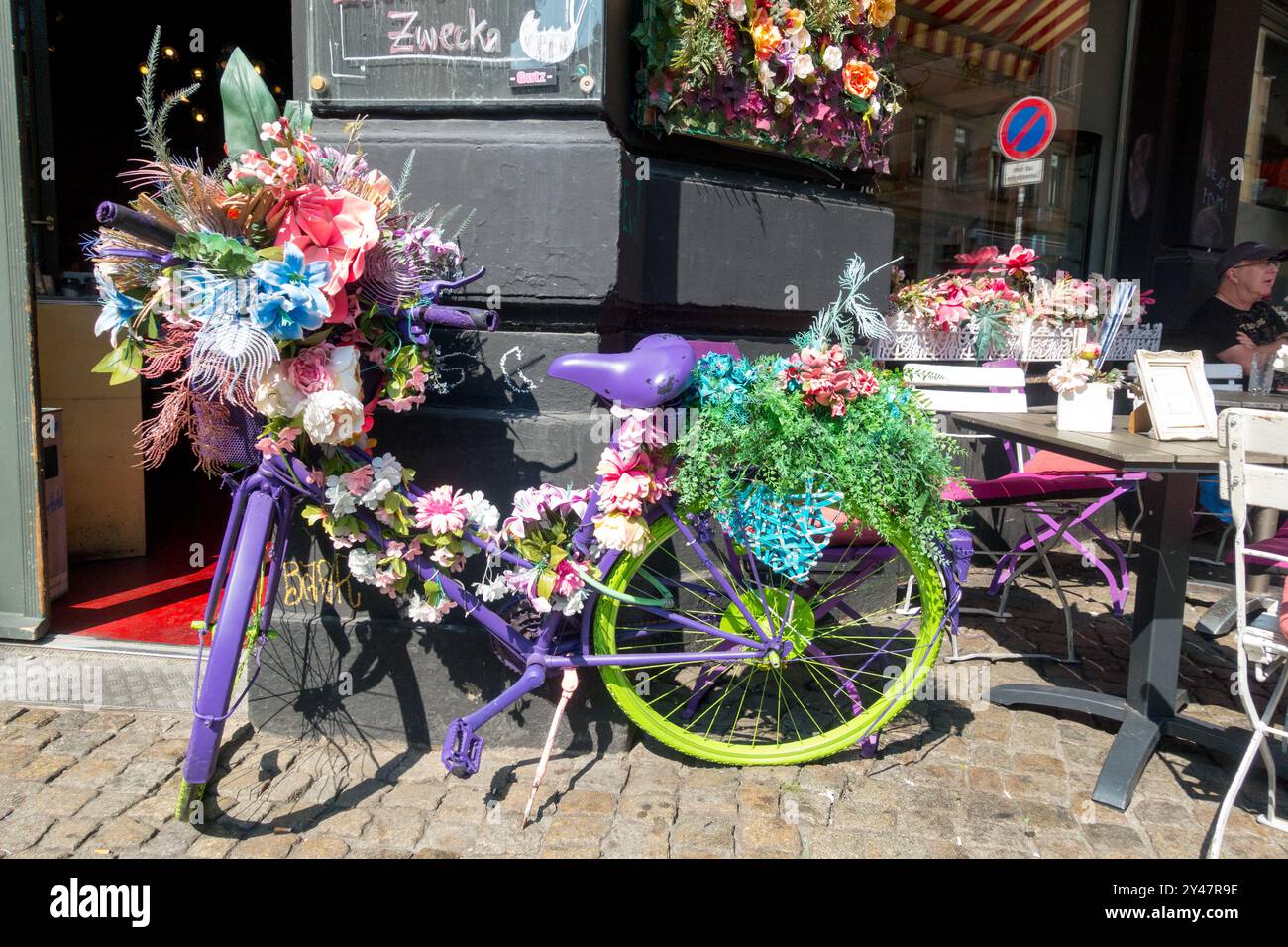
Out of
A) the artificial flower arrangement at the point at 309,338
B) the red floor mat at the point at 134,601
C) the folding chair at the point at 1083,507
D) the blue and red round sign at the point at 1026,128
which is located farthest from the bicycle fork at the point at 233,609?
the blue and red round sign at the point at 1026,128

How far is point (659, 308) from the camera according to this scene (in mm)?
3488

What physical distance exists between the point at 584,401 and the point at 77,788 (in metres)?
2.07

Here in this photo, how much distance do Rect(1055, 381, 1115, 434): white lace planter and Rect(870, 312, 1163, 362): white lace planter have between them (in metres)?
1.40

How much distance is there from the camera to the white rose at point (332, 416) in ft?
7.70

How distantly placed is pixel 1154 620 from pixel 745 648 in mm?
1546

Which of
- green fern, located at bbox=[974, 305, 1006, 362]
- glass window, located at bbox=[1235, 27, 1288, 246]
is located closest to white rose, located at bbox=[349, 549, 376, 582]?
green fern, located at bbox=[974, 305, 1006, 362]

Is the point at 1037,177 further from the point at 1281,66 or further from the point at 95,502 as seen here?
the point at 95,502

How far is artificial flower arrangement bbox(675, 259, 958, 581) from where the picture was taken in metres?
2.58

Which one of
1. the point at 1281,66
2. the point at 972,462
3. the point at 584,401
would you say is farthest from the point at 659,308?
the point at 1281,66

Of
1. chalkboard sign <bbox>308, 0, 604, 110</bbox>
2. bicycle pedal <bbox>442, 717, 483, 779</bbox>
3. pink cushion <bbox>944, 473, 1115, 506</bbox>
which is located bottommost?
bicycle pedal <bbox>442, 717, 483, 779</bbox>

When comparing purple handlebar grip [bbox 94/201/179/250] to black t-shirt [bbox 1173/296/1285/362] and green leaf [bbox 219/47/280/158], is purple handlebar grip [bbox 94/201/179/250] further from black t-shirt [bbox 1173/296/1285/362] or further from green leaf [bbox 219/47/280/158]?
black t-shirt [bbox 1173/296/1285/362]

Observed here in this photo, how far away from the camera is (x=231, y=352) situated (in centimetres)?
221

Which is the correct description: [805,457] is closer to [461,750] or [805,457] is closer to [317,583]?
[461,750]

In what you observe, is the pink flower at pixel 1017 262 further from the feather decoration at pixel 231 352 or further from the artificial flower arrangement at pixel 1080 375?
the feather decoration at pixel 231 352
